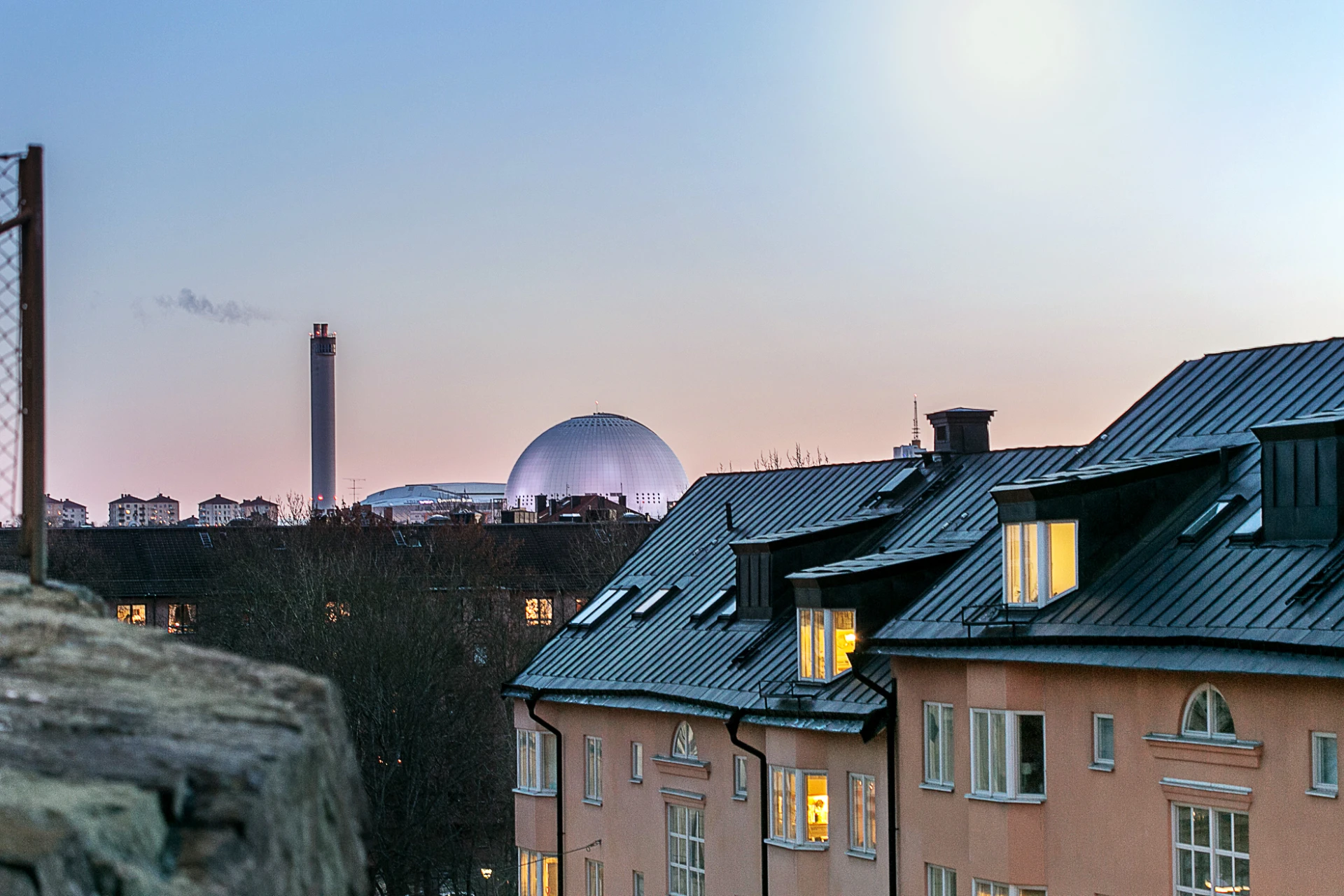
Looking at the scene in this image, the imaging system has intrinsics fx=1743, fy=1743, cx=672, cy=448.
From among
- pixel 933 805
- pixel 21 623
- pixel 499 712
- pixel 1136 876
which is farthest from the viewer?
pixel 499 712

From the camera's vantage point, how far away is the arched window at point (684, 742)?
40.1 m

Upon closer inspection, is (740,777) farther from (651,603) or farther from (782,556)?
(651,603)

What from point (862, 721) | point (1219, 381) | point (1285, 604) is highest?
point (1219, 381)

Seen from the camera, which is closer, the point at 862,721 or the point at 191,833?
the point at 191,833

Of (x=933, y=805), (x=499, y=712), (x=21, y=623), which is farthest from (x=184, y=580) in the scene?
(x=21, y=623)

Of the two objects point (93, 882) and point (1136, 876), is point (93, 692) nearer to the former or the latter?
point (93, 882)

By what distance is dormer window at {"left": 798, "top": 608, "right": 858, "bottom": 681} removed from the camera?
116 ft

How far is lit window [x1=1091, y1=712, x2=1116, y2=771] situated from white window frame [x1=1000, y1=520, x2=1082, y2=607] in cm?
227

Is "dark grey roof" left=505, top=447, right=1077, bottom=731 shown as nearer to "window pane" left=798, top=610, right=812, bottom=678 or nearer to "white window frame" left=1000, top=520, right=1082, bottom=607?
"window pane" left=798, top=610, right=812, bottom=678

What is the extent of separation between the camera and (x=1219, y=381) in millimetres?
33344

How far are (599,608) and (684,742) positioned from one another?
815 cm

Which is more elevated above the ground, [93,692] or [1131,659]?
[93,692]

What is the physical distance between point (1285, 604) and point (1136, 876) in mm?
5144

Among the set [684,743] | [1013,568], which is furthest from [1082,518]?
[684,743]
